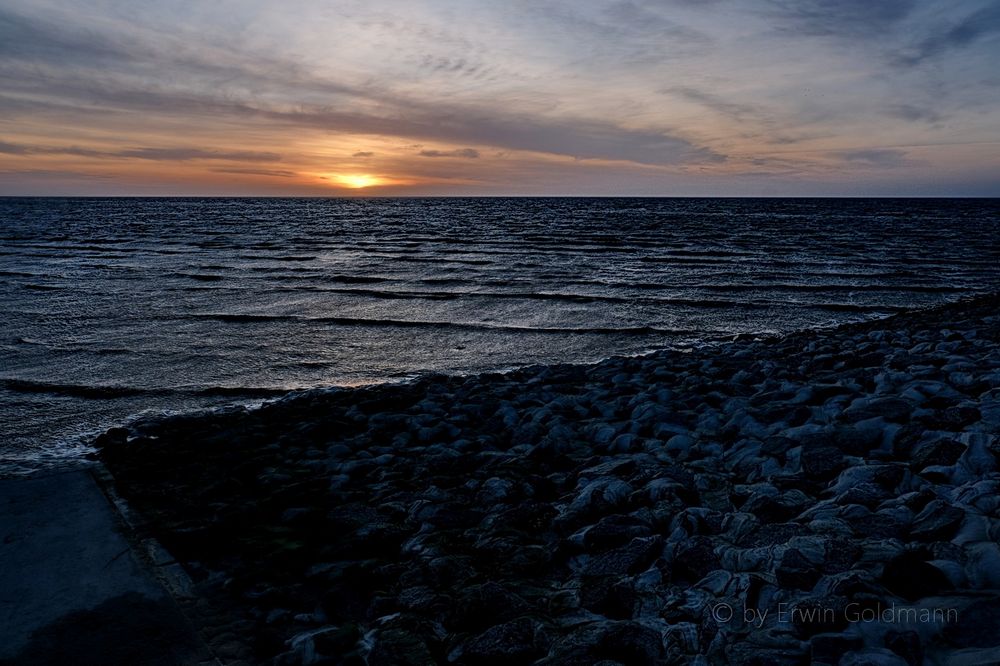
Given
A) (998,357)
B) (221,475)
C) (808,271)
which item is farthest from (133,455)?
(808,271)

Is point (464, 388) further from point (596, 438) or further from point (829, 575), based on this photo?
point (829, 575)

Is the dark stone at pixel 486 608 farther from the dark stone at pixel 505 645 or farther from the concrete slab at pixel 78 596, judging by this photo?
the concrete slab at pixel 78 596

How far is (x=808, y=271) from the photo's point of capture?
71.1 ft

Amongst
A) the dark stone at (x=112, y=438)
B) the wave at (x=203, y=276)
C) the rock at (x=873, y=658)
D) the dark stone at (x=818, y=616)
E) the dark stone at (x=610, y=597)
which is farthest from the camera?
the wave at (x=203, y=276)

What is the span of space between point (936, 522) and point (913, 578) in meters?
0.60

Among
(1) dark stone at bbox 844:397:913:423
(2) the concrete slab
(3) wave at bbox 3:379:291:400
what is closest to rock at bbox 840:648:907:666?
(2) the concrete slab

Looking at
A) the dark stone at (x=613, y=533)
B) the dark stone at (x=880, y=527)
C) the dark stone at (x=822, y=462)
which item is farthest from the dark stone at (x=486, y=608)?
the dark stone at (x=822, y=462)

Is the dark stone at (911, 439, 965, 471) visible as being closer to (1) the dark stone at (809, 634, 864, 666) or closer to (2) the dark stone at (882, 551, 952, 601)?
(2) the dark stone at (882, 551, 952, 601)

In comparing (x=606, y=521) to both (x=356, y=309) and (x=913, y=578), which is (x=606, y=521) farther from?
(x=356, y=309)

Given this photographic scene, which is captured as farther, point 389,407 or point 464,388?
point 464,388

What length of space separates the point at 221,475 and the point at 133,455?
45.6 inches

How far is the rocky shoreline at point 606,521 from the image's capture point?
111 inches

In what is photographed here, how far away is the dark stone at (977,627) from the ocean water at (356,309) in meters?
6.76

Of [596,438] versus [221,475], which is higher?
[596,438]
